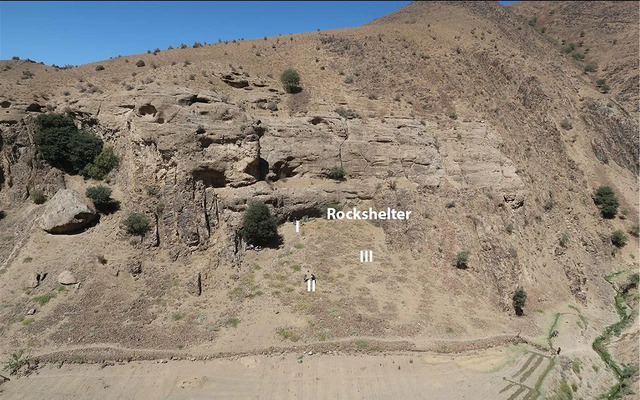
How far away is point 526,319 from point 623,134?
930 inches

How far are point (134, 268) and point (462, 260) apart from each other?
18242 mm

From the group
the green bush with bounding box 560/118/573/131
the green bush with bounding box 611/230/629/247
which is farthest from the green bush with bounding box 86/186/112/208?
the green bush with bounding box 560/118/573/131

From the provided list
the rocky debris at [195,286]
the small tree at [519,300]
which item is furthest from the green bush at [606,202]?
the rocky debris at [195,286]

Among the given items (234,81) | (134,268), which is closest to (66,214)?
(134,268)

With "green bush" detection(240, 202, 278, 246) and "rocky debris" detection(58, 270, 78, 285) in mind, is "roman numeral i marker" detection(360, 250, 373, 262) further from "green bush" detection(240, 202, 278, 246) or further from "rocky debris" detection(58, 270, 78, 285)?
"rocky debris" detection(58, 270, 78, 285)

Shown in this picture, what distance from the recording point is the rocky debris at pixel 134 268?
58.2ft

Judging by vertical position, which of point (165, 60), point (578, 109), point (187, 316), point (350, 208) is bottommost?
point (187, 316)

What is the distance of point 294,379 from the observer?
14.2 metres

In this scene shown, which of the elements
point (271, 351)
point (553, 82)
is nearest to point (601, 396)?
point (271, 351)

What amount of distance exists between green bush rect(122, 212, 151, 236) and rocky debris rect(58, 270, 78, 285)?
334 cm

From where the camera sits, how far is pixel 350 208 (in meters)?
24.0

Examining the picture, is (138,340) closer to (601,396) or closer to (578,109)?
(601,396)

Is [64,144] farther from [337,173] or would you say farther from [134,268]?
[337,173]

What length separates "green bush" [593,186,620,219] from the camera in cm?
2766
